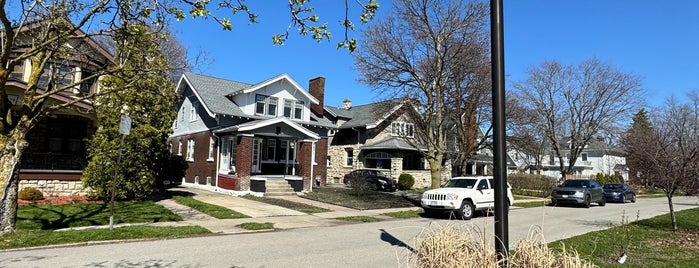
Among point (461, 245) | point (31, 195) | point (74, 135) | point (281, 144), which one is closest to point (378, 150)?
point (281, 144)

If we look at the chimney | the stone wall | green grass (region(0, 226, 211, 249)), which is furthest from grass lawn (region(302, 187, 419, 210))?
the stone wall

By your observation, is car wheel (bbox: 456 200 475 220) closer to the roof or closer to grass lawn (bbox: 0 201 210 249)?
grass lawn (bbox: 0 201 210 249)

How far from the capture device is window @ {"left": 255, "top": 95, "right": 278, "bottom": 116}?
2728 centimetres

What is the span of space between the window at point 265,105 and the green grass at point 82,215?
1203 centimetres

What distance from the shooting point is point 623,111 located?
4206 cm

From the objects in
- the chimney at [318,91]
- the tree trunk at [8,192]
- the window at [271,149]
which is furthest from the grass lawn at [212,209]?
the chimney at [318,91]

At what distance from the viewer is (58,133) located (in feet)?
66.9

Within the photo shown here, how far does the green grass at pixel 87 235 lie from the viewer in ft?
29.9

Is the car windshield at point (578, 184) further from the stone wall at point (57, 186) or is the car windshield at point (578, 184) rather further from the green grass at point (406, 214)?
the stone wall at point (57, 186)

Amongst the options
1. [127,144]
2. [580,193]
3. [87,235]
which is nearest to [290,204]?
[127,144]

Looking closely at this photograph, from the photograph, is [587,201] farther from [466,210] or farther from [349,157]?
[349,157]

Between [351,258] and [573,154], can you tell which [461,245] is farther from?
[573,154]

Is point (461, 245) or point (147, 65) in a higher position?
point (147, 65)

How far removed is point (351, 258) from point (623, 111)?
43.0 meters
